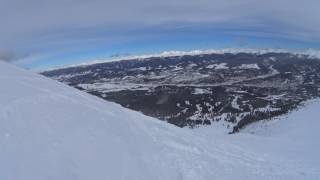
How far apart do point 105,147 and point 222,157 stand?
5.86 meters

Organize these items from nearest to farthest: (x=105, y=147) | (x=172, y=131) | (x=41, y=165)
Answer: (x=41, y=165) → (x=105, y=147) → (x=172, y=131)

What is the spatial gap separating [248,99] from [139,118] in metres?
161

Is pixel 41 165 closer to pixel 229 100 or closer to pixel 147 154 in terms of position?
pixel 147 154

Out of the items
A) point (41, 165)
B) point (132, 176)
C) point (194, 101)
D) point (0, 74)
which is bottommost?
point (194, 101)

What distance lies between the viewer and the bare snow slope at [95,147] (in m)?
14.2

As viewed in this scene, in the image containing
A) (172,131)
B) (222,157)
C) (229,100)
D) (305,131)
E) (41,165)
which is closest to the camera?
(41,165)

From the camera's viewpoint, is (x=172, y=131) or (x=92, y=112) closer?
(x=92, y=112)

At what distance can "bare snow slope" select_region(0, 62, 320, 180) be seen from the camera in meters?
14.2

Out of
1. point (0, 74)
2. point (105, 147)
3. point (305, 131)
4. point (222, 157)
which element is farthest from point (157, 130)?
point (305, 131)

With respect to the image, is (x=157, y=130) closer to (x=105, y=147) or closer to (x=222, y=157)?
(x=222, y=157)

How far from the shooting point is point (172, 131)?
22031 mm

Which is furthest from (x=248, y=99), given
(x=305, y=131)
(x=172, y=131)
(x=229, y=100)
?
(x=172, y=131)

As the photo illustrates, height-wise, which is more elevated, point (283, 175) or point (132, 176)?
point (132, 176)

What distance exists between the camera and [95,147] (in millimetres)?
16328
